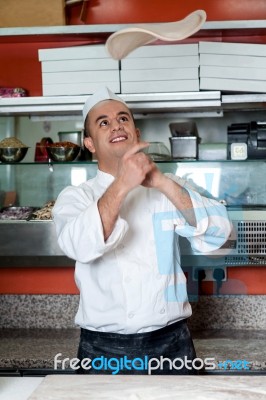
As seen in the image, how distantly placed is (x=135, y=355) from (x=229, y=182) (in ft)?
2.34

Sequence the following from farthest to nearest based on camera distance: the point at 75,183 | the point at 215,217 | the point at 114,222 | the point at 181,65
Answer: the point at 75,183
the point at 181,65
the point at 215,217
the point at 114,222

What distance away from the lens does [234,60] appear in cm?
185

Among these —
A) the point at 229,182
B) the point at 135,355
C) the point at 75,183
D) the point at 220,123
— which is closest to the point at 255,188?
the point at 229,182

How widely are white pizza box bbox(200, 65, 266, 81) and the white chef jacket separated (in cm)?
59

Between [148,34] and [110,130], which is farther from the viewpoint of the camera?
[110,130]

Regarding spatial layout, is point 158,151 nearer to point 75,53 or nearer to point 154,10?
point 75,53

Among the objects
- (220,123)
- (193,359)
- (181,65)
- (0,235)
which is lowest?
(193,359)

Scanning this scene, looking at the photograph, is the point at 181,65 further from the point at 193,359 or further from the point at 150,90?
the point at 193,359

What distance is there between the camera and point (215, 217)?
4.42 feet

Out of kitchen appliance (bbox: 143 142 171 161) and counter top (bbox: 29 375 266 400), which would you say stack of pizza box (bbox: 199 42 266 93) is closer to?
kitchen appliance (bbox: 143 142 171 161)

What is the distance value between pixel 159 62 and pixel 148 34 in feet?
2.21

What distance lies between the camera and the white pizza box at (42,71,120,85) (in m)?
1.90

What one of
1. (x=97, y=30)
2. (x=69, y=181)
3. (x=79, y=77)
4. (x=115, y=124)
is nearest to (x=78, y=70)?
(x=79, y=77)

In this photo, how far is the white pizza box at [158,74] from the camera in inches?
73.4
